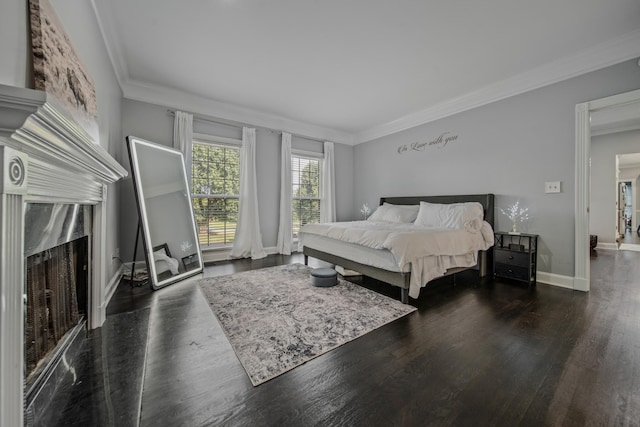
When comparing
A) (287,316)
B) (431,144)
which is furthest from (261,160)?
(287,316)

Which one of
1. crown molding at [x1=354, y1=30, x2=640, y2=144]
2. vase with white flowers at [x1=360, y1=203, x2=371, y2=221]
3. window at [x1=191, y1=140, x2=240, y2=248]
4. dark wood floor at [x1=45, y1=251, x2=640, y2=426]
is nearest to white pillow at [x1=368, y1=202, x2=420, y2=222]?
vase with white flowers at [x1=360, y1=203, x2=371, y2=221]

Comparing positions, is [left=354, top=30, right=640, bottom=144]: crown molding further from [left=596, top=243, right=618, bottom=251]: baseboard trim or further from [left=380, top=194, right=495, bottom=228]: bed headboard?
[left=596, top=243, right=618, bottom=251]: baseboard trim

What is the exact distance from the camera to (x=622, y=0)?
202 cm

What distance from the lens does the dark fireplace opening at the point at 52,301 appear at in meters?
1.17

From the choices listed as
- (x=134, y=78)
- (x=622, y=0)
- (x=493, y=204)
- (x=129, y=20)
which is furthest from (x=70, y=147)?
(x=493, y=204)

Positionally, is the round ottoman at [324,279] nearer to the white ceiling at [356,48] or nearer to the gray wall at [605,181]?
the white ceiling at [356,48]

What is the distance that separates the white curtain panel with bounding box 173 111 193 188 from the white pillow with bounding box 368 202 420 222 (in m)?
3.29

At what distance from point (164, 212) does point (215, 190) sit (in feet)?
3.83

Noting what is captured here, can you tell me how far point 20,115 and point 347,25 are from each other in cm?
248

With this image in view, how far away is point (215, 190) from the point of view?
432 centimetres

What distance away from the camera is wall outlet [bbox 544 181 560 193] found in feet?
9.65

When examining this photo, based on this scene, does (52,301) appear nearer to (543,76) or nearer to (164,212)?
(164,212)

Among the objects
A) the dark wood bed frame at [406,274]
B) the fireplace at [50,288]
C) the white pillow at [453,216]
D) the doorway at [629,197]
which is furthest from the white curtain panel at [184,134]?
the doorway at [629,197]

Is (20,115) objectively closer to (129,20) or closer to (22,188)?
(22,188)
